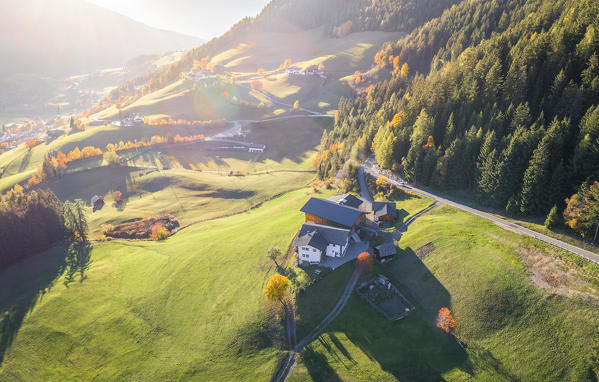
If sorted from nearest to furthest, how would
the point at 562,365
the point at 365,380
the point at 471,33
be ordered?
the point at 562,365 < the point at 365,380 < the point at 471,33

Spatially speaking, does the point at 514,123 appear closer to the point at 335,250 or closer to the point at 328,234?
the point at 328,234

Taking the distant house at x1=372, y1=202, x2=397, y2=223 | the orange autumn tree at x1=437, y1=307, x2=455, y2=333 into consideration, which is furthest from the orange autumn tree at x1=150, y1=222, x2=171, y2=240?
the orange autumn tree at x1=437, y1=307, x2=455, y2=333

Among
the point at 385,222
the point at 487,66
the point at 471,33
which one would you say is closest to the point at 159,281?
the point at 385,222

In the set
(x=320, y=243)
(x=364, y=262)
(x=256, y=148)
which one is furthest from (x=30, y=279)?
(x=256, y=148)

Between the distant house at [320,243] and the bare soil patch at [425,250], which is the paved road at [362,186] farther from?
the bare soil patch at [425,250]

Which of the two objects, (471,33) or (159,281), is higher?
(471,33)

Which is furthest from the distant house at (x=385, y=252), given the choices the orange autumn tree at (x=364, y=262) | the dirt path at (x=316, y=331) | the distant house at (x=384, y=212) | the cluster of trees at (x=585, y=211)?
the cluster of trees at (x=585, y=211)

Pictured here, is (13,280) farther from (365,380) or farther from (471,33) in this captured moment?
(471,33)

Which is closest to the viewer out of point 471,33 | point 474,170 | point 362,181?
point 474,170
